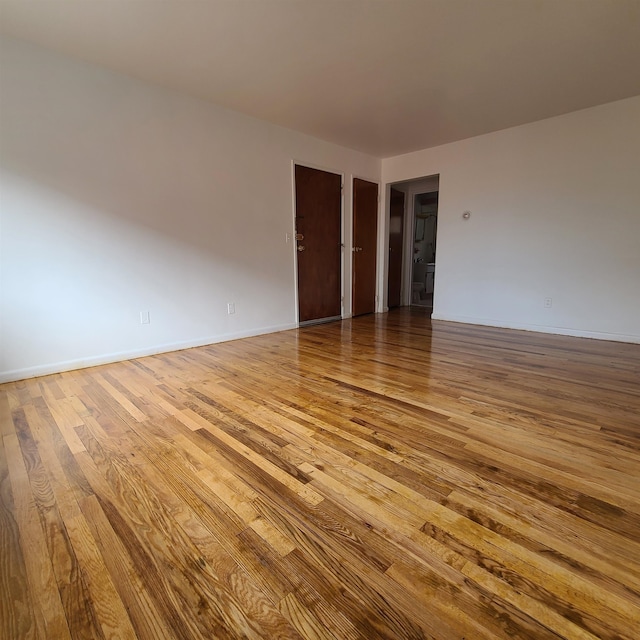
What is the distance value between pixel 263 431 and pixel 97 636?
3.17 ft

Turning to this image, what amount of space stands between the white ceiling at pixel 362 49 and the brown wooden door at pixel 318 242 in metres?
0.97

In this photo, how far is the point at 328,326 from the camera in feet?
14.6

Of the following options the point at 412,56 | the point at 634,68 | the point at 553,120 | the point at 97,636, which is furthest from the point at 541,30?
the point at 97,636

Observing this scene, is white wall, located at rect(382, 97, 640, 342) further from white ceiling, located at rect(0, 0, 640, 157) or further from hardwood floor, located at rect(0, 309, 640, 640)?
hardwood floor, located at rect(0, 309, 640, 640)

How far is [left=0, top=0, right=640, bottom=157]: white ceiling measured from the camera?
2.05m

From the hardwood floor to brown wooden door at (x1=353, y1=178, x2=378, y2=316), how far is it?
9.74 feet

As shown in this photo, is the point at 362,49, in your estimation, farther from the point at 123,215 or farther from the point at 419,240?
the point at 419,240

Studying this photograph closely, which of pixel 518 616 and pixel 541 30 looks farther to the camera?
pixel 541 30

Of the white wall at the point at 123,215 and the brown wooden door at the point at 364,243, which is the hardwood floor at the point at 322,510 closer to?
the white wall at the point at 123,215

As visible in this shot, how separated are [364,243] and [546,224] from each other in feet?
7.57

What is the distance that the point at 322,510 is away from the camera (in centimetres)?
116

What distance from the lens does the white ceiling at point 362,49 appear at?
205 cm

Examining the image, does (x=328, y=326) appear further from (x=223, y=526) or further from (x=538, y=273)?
(x=223, y=526)

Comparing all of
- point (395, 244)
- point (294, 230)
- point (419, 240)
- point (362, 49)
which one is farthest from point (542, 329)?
point (419, 240)
